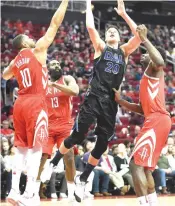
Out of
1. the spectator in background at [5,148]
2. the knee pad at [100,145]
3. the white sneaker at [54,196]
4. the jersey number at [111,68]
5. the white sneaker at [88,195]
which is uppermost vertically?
the jersey number at [111,68]

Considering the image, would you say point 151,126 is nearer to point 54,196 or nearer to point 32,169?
point 32,169

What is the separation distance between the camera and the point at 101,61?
9.16 meters

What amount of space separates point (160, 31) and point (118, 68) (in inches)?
865

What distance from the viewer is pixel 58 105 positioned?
10531 millimetres

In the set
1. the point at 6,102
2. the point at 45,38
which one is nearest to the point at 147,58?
the point at 45,38

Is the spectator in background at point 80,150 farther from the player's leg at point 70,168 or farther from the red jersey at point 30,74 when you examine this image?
the red jersey at point 30,74

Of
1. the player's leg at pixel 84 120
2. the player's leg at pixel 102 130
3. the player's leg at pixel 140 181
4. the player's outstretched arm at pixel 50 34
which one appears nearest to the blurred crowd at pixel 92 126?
the player's leg at pixel 102 130

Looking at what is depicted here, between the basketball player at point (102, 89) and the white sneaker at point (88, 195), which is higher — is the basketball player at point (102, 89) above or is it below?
above

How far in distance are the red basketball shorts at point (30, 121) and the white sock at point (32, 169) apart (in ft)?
0.38

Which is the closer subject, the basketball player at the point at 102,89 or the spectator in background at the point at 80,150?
the basketball player at the point at 102,89

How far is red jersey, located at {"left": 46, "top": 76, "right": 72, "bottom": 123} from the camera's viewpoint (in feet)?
34.4

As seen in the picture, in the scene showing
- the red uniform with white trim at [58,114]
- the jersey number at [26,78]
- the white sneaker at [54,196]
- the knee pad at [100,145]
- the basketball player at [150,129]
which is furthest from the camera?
the white sneaker at [54,196]

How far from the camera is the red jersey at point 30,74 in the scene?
869cm

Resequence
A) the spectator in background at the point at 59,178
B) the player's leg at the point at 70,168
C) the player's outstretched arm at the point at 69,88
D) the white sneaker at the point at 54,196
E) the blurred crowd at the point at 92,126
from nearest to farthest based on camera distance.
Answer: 1. the player's outstretched arm at the point at 69,88
2. the player's leg at the point at 70,168
3. the white sneaker at the point at 54,196
4. the spectator in background at the point at 59,178
5. the blurred crowd at the point at 92,126
